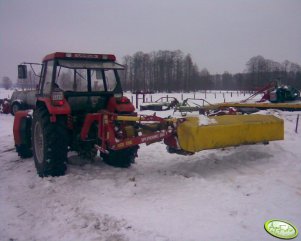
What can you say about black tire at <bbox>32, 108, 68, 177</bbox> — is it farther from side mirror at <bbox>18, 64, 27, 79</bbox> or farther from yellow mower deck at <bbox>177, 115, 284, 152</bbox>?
yellow mower deck at <bbox>177, 115, 284, 152</bbox>

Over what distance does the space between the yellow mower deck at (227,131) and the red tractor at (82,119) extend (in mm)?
353

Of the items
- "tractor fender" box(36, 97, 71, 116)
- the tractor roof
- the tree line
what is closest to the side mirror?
the tractor roof

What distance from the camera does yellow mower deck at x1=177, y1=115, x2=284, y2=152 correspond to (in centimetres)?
583

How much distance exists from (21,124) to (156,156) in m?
3.11

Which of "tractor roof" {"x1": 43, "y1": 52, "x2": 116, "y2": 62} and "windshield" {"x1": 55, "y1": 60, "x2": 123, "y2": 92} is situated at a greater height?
"tractor roof" {"x1": 43, "y1": 52, "x2": 116, "y2": 62}

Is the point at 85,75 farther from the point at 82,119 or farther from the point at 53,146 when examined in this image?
the point at 53,146

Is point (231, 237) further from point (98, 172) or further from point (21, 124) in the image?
point (21, 124)

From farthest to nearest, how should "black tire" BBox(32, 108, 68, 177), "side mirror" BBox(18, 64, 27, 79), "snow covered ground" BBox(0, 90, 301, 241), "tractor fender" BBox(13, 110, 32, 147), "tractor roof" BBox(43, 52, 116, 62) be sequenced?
1. "tractor fender" BBox(13, 110, 32, 147)
2. "side mirror" BBox(18, 64, 27, 79)
3. "tractor roof" BBox(43, 52, 116, 62)
4. "black tire" BBox(32, 108, 68, 177)
5. "snow covered ground" BBox(0, 90, 301, 241)

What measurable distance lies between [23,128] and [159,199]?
407 cm

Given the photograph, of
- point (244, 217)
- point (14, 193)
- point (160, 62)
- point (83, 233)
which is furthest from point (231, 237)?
point (160, 62)

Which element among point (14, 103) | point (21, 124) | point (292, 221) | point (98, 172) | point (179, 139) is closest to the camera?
point (292, 221)

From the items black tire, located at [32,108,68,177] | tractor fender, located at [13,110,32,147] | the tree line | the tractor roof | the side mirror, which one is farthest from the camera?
the tree line

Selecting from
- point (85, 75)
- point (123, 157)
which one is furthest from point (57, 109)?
point (123, 157)

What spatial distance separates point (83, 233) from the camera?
3.95 meters
